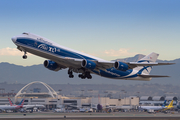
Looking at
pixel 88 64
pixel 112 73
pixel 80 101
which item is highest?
pixel 88 64

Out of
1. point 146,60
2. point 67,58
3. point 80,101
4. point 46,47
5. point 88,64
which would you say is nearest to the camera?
point 46,47

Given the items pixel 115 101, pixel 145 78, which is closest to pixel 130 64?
pixel 145 78

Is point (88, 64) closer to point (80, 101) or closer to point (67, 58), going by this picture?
point (67, 58)

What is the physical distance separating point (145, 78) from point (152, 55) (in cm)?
645

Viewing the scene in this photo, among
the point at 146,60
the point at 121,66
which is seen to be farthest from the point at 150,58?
the point at 121,66

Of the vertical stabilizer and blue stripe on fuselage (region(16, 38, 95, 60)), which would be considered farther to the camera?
the vertical stabilizer

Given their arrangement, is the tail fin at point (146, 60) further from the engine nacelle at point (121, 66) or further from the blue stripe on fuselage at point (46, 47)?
the blue stripe on fuselage at point (46, 47)

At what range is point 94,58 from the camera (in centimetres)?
5112

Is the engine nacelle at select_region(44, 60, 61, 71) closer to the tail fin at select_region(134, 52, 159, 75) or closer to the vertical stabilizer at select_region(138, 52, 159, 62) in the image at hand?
the tail fin at select_region(134, 52, 159, 75)

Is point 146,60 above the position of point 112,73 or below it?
A: above

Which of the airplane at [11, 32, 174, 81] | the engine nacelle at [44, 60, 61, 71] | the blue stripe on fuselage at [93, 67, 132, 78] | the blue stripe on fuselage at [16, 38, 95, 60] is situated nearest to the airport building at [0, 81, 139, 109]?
the blue stripe on fuselage at [93, 67, 132, 78]

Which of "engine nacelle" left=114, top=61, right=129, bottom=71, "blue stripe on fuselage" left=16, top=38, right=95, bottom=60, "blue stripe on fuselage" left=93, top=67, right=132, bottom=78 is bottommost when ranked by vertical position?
"blue stripe on fuselage" left=93, top=67, right=132, bottom=78

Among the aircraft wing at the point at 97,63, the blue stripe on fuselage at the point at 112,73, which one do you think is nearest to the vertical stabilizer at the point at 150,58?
the blue stripe on fuselage at the point at 112,73

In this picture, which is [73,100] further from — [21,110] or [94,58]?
[94,58]
